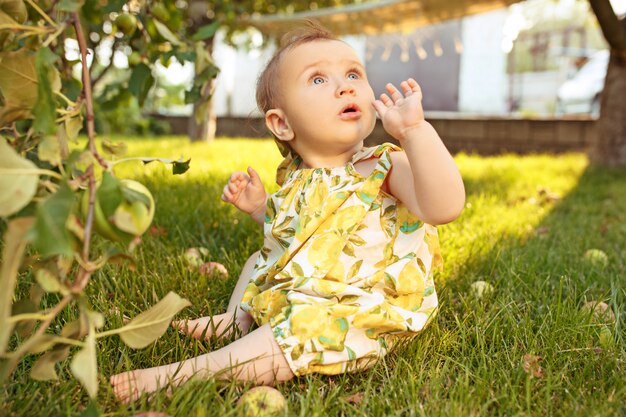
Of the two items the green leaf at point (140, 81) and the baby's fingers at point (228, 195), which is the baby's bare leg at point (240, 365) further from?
the green leaf at point (140, 81)

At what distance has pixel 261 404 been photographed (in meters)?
1.04

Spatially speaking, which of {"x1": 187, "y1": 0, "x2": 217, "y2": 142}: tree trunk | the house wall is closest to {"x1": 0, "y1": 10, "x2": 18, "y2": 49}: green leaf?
{"x1": 187, "y1": 0, "x2": 217, "y2": 142}: tree trunk

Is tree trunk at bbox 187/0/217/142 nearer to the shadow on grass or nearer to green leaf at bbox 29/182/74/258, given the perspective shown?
the shadow on grass

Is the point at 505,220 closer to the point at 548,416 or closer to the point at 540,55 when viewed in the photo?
the point at 548,416

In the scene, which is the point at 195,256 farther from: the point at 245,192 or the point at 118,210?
the point at 118,210

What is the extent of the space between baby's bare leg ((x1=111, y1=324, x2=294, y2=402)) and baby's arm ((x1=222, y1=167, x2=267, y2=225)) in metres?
0.47

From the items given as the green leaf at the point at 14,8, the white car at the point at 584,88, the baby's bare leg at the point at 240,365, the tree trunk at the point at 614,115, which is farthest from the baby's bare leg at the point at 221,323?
the white car at the point at 584,88

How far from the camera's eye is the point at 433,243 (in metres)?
1.47

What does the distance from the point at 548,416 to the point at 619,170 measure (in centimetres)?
399

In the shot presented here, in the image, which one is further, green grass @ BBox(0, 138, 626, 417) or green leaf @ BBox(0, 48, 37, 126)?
green grass @ BBox(0, 138, 626, 417)

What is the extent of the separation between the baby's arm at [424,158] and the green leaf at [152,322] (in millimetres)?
508

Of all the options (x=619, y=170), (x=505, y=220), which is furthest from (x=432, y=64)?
(x=505, y=220)

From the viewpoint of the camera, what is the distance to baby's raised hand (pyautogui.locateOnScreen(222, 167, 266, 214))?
1.58 m

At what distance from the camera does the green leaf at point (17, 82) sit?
0.91 meters
